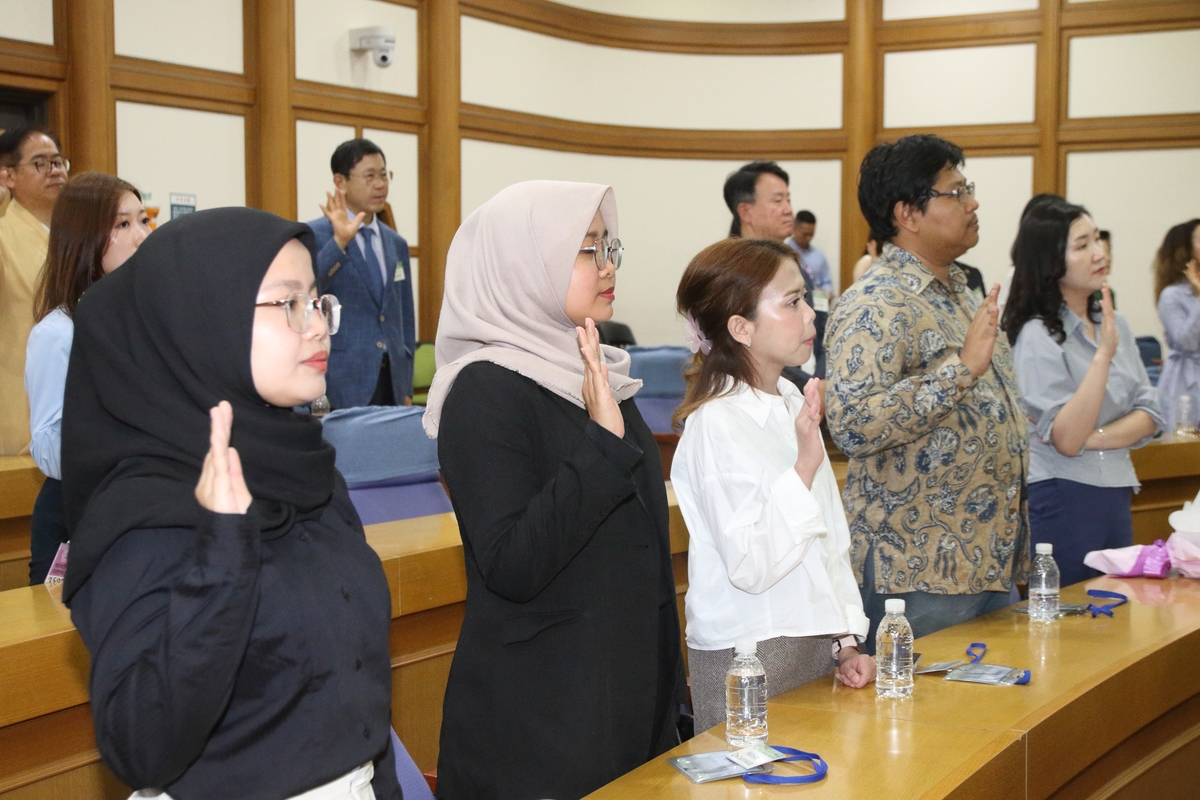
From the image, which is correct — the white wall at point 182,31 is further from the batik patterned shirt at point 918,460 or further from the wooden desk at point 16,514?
the batik patterned shirt at point 918,460

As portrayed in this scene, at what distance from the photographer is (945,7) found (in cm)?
877

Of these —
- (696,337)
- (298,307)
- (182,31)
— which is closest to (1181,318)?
(696,337)

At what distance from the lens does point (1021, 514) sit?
251cm

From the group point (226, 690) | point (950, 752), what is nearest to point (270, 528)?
point (226, 690)

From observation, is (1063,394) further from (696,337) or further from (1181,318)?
(1181,318)

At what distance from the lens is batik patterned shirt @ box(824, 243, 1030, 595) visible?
235cm

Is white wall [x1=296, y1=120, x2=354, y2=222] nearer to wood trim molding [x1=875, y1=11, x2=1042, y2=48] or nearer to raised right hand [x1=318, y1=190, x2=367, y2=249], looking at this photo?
raised right hand [x1=318, y1=190, x2=367, y2=249]

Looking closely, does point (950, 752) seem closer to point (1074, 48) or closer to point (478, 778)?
point (478, 778)

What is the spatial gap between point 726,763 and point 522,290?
766 mm

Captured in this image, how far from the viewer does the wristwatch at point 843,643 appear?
210 centimetres

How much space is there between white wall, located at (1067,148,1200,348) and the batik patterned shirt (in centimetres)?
663

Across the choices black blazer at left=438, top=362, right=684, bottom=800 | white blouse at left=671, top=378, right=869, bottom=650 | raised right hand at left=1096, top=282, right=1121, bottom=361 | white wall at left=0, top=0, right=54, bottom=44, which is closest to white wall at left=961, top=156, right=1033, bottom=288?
raised right hand at left=1096, top=282, right=1121, bottom=361

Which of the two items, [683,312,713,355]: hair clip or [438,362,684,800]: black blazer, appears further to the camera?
[683,312,713,355]: hair clip

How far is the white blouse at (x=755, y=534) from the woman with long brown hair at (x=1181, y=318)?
3288 millimetres
